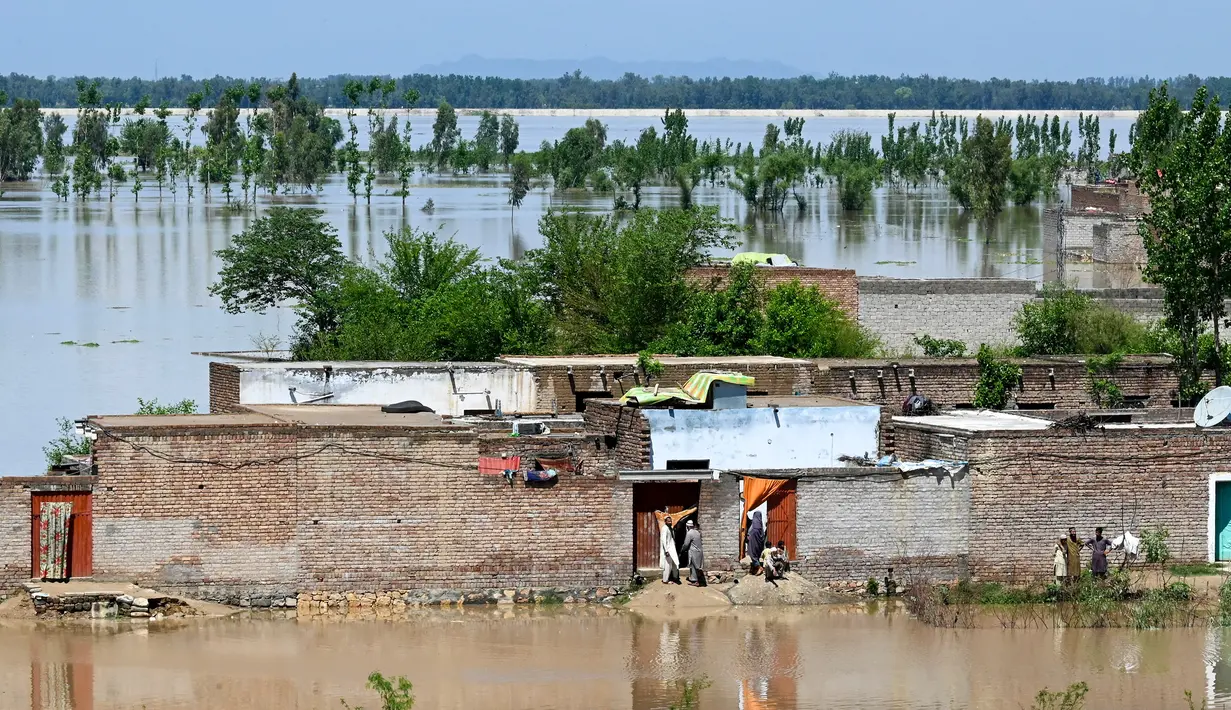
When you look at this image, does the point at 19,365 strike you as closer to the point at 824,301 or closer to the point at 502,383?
the point at 824,301

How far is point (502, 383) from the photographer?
19516mm

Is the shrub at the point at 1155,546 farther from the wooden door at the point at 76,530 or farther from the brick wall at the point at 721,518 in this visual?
the wooden door at the point at 76,530

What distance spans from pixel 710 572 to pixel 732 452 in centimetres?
133

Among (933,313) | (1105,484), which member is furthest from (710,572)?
(933,313)

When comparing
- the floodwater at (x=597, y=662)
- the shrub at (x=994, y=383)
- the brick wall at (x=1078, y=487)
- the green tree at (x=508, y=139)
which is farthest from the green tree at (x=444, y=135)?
the floodwater at (x=597, y=662)

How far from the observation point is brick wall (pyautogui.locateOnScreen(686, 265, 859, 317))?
1096 inches

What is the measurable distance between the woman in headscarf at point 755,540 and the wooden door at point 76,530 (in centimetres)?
557

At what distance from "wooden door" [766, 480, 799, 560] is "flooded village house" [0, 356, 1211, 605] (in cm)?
1

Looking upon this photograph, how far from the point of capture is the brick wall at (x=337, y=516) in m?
15.0

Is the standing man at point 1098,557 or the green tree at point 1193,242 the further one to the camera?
the green tree at point 1193,242

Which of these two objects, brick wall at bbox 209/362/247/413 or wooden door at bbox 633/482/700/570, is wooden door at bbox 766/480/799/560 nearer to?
wooden door at bbox 633/482/700/570

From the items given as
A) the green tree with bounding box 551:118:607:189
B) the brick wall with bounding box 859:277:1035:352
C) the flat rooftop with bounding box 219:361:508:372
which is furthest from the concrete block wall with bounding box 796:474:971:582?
the green tree with bounding box 551:118:607:189

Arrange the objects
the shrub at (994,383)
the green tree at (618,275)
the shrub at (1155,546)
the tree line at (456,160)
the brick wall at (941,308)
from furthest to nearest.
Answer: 1. the tree line at (456,160)
2. the brick wall at (941,308)
3. the green tree at (618,275)
4. the shrub at (994,383)
5. the shrub at (1155,546)

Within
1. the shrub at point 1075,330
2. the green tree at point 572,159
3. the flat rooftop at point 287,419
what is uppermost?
the green tree at point 572,159
